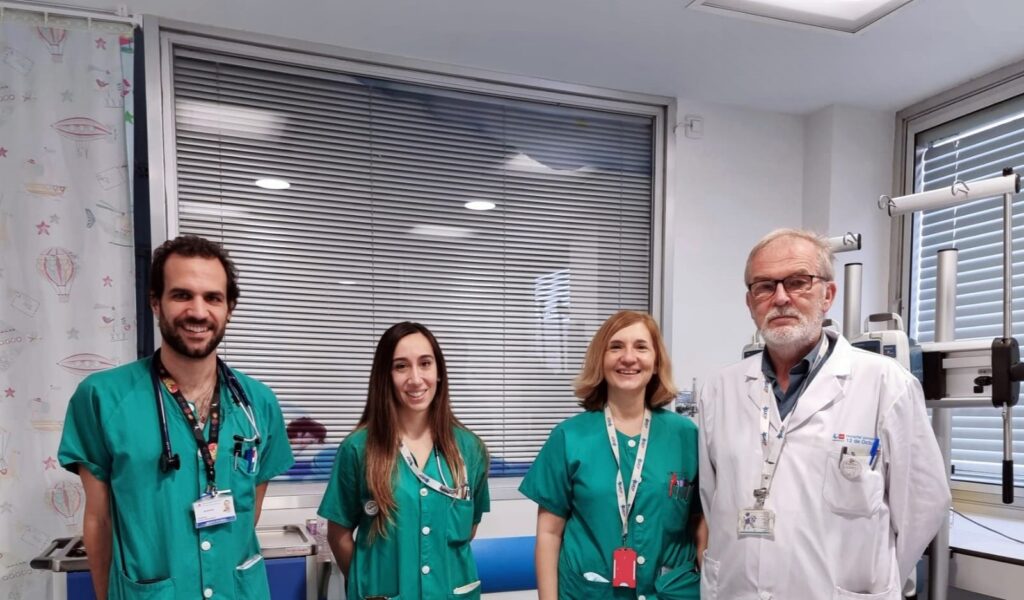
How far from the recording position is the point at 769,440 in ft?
5.59

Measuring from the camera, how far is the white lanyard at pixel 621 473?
5.94 ft

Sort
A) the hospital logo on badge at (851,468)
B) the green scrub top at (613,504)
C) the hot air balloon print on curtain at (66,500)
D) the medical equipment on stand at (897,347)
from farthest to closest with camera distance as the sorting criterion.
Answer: the hot air balloon print on curtain at (66,500) < the medical equipment on stand at (897,347) < the green scrub top at (613,504) < the hospital logo on badge at (851,468)

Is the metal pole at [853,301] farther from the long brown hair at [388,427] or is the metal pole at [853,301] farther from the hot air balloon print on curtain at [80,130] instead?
the hot air balloon print on curtain at [80,130]

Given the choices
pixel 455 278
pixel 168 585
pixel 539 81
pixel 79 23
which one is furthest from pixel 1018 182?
pixel 79 23

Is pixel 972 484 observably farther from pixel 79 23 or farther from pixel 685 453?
pixel 79 23

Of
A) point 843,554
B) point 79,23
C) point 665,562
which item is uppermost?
point 79,23

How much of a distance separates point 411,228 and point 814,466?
212cm

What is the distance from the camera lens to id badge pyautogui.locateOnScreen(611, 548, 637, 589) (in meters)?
1.74

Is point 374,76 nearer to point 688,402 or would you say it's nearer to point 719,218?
point 719,218

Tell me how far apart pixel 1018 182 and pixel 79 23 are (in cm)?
358

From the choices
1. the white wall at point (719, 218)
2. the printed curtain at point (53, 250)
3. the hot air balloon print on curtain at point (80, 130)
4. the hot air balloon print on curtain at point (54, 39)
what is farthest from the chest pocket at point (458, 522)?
the hot air balloon print on curtain at point (54, 39)

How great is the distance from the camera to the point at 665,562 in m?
1.79

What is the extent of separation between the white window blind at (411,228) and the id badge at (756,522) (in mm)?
1753

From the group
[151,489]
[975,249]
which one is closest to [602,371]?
[151,489]
